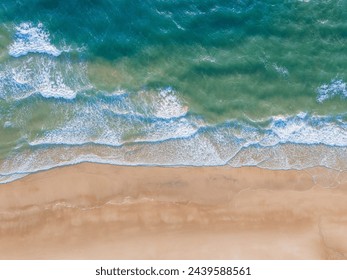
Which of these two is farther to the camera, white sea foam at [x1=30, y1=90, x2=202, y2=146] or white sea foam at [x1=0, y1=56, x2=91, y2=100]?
white sea foam at [x1=0, y1=56, x2=91, y2=100]

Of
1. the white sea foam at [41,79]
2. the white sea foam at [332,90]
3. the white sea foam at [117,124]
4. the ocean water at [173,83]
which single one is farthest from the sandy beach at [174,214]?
the white sea foam at [41,79]

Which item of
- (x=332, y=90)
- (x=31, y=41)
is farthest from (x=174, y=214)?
(x=31, y=41)

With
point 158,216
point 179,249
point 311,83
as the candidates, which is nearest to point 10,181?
point 158,216

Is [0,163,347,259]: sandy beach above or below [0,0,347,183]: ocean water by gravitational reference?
below

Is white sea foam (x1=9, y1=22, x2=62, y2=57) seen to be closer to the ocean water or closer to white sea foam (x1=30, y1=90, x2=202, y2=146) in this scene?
the ocean water

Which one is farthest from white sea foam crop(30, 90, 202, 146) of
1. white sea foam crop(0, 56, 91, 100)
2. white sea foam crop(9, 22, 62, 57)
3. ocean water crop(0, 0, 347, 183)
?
white sea foam crop(9, 22, 62, 57)

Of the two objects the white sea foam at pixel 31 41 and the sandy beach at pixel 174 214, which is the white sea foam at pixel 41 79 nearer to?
the white sea foam at pixel 31 41
